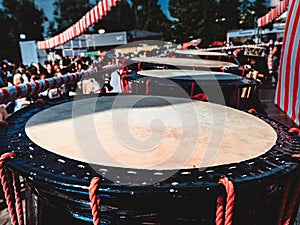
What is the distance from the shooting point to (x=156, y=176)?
0.62 meters

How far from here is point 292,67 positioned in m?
2.15

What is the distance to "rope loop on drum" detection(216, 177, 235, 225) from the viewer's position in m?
0.59

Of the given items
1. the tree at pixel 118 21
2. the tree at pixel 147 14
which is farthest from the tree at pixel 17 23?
the tree at pixel 147 14

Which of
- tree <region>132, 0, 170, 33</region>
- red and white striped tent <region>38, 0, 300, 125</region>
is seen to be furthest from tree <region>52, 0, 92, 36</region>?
red and white striped tent <region>38, 0, 300, 125</region>

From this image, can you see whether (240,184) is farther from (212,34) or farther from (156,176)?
(212,34)

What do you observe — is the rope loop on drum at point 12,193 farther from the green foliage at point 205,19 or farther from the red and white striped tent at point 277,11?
the green foliage at point 205,19

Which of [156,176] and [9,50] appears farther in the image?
[9,50]

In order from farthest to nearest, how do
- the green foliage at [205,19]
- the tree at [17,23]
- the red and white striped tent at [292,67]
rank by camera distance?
the tree at [17,23]
the green foliage at [205,19]
the red and white striped tent at [292,67]

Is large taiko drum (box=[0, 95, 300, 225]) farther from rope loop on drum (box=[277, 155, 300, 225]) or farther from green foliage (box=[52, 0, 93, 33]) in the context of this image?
green foliage (box=[52, 0, 93, 33])

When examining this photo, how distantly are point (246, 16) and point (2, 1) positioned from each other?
2419cm

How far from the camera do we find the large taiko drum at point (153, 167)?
2.03ft

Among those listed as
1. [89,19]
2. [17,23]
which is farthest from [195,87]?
[17,23]

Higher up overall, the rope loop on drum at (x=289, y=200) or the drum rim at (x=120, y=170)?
the drum rim at (x=120, y=170)

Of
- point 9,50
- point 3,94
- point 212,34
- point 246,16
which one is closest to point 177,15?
point 212,34
